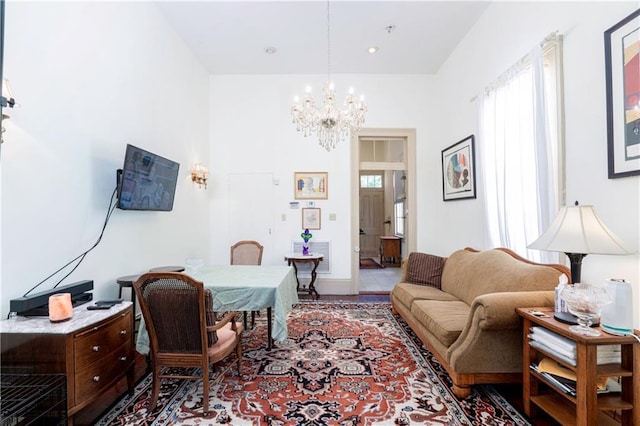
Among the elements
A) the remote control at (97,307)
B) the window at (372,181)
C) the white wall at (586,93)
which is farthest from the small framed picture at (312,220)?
the window at (372,181)

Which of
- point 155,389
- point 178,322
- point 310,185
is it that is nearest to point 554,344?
point 178,322

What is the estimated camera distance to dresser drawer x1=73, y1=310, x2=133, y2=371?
1.68m

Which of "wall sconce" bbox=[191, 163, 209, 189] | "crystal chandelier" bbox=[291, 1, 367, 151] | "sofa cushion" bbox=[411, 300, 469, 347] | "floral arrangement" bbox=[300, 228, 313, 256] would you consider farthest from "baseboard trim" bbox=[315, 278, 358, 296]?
"crystal chandelier" bbox=[291, 1, 367, 151]

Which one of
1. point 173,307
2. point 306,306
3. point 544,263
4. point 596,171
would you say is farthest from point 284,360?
point 596,171

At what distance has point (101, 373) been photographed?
183 cm

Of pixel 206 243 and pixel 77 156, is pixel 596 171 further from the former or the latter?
pixel 206 243

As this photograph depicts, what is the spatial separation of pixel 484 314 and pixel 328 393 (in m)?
1.28

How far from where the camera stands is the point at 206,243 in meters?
5.08

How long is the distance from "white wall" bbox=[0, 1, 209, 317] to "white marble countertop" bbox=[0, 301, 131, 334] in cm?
28

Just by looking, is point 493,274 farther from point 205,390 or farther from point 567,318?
point 205,390

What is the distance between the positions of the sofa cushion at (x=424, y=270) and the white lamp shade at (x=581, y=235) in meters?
1.92

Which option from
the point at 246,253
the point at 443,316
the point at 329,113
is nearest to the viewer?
the point at 443,316

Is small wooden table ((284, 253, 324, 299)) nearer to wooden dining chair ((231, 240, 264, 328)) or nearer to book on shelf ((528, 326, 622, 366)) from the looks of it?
wooden dining chair ((231, 240, 264, 328))

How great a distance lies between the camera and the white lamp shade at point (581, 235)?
Answer: 1723 mm
